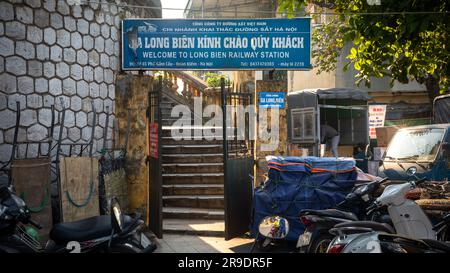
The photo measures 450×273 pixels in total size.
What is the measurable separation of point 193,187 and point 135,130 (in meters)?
2.24

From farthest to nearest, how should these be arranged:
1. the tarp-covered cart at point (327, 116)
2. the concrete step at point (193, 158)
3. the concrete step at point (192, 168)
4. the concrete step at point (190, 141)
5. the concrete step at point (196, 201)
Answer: the tarp-covered cart at point (327, 116)
the concrete step at point (190, 141)
the concrete step at point (193, 158)
the concrete step at point (192, 168)
the concrete step at point (196, 201)

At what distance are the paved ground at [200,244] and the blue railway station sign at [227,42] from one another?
10.4 ft

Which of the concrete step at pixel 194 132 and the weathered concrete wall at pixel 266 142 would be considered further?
the concrete step at pixel 194 132

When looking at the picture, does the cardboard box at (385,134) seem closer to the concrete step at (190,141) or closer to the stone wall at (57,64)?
the concrete step at (190,141)

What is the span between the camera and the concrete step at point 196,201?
30.8 ft

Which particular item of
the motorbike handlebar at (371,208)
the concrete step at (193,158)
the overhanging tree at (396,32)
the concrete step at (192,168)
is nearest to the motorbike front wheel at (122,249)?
the motorbike handlebar at (371,208)

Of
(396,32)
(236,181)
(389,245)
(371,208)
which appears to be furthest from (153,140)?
(389,245)

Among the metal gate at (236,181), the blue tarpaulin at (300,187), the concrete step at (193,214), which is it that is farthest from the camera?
the concrete step at (193,214)

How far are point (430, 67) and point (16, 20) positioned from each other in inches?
269

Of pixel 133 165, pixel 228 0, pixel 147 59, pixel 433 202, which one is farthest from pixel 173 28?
pixel 228 0

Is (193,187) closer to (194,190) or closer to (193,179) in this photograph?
(194,190)

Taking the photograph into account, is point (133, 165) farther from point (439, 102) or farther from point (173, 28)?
point (439, 102)

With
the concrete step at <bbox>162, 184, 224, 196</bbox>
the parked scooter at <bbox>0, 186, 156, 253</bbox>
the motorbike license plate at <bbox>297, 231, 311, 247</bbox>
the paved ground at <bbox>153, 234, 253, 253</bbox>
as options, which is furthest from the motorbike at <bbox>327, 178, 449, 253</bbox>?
the concrete step at <bbox>162, 184, 224, 196</bbox>

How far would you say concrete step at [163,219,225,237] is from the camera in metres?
8.05
